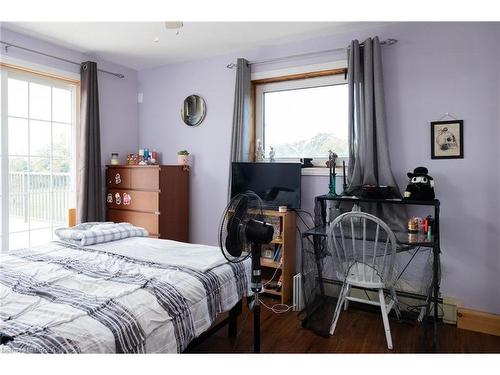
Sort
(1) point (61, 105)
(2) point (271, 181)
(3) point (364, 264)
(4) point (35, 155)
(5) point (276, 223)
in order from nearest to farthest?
(3) point (364, 264), (5) point (276, 223), (2) point (271, 181), (4) point (35, 155), (1) point (61, 105)

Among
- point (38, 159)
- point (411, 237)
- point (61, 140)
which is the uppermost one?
point (61, 140)

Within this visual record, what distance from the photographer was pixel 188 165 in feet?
12.8

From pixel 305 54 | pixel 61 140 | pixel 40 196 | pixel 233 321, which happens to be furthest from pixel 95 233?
pixel 305 54

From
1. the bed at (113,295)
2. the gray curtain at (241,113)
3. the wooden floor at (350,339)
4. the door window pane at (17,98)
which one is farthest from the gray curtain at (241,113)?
the door window pane at (17,98)

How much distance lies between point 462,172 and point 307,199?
1.30 metres

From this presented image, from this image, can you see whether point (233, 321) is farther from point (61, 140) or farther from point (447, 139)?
point (61, 140)

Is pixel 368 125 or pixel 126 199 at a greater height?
pixel 368 125

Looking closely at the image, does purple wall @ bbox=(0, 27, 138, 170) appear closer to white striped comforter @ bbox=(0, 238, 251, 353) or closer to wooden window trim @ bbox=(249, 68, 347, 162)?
wooden window trim @ bbox=(249, 68, 347, 162)

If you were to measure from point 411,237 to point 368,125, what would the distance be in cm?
99

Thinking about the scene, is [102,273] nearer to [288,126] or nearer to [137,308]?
[137,308]

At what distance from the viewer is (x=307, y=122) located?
3434mm

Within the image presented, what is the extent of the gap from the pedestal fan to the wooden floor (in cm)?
41
